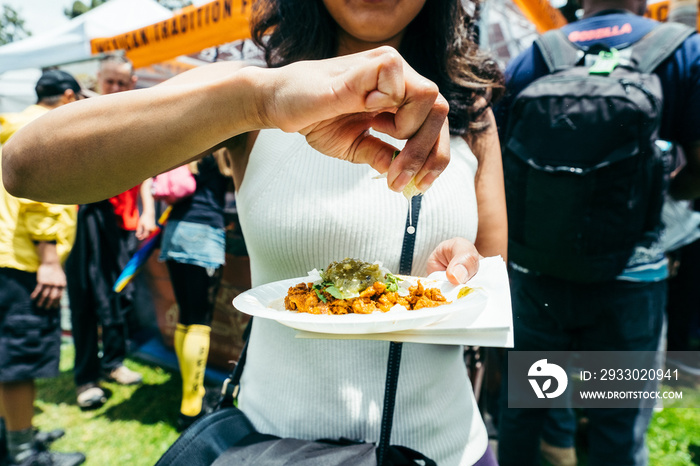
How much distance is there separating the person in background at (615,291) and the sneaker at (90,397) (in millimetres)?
3699

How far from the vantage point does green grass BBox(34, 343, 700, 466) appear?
322 centimetres

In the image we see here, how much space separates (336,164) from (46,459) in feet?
11.0

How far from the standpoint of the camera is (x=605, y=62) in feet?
6.69

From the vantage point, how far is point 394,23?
133cm

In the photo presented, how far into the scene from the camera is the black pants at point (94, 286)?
414 cm

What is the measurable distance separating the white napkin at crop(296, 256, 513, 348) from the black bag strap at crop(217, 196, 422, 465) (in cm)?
24

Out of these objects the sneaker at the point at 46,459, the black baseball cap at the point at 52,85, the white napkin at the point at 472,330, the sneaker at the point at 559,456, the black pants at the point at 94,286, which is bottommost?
the sneaker at the point at 559,456

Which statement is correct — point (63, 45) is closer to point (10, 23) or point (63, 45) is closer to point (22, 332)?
point (22, 332)

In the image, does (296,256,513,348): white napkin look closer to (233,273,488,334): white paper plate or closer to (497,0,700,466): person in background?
(233,273,488,334): white paper plate

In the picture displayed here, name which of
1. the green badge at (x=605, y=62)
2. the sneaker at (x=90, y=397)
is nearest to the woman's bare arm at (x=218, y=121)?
the green badge at (x=605, y=62)

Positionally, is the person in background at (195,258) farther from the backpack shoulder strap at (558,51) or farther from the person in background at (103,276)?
the backpack shoulder strap at (558,51)

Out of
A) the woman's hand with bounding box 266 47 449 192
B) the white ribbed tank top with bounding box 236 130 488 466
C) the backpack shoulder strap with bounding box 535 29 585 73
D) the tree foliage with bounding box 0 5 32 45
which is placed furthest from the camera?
the tree foliage with bounding box 0 5 32 45

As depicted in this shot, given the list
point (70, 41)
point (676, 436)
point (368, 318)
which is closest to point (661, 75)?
point (368, 318)

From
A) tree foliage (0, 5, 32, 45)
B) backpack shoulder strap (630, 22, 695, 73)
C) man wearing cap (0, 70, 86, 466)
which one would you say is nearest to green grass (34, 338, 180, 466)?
man wearing cap (0, 70, 86, 466)
